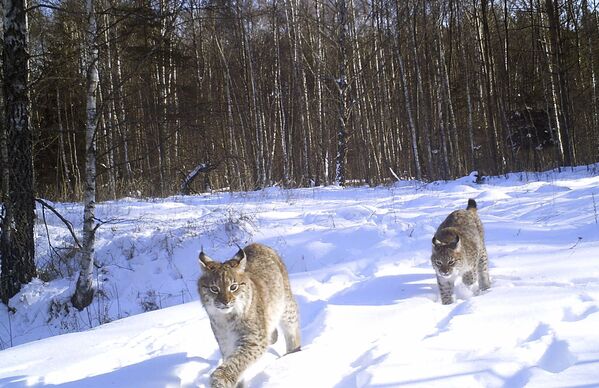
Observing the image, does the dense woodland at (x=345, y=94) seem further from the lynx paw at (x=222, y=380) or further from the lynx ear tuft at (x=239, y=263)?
the lynx paw at (x=222, y=380)

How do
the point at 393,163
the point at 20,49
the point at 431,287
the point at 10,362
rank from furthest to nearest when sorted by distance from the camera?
the point at 393,163 → the point at 20,49 → the point at 431,287 → the point at 10,362

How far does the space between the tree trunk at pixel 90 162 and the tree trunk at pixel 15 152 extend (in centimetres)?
156

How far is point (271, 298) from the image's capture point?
4.32m

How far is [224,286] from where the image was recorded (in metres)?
3.72

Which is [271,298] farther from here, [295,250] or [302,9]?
[302,9]

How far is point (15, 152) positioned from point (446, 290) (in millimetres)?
7986

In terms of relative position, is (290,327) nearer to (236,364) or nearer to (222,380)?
(236,364)

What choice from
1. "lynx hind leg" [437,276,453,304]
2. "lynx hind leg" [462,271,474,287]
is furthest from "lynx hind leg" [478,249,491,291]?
"lynx hind leg" [437,276,453,304]

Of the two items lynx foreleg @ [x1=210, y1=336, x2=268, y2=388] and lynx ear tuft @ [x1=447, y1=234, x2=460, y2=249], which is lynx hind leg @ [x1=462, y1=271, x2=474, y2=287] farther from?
lynx foreleg @ [x1=210, y1=336, x2=268, y2=388]

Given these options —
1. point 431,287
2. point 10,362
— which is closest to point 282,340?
point 431,287

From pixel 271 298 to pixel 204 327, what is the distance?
122 cm

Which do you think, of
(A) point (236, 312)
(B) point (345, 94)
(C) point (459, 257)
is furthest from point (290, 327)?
(B) point (345, 94)

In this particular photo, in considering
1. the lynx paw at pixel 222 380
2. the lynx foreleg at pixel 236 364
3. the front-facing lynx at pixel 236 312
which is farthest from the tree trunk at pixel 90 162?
the lynx paw at pixel 222 380

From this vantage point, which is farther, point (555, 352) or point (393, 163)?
point (393, 163)
